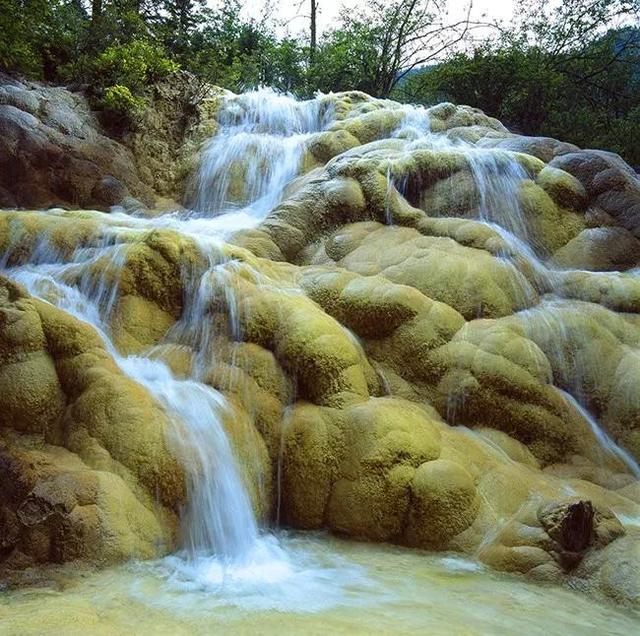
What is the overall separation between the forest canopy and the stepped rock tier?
7446 millimetres

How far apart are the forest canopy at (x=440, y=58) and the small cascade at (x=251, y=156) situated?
1.31 metres

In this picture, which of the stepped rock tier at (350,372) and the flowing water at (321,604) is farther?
the stepped rock tier at (350,372)

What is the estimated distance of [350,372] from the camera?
5.15m

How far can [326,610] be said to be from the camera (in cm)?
306

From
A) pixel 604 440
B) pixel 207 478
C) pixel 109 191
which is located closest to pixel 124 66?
pixel 109 191

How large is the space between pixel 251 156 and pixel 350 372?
7263 millimetres

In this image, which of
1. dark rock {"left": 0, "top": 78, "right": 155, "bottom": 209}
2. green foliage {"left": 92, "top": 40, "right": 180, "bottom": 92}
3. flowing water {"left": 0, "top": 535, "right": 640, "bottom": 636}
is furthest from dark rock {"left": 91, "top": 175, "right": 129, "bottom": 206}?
flowing water {"left": 0, "top": 535, "right": 640, "bottom": 636}

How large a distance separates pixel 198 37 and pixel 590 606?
15.1 metres

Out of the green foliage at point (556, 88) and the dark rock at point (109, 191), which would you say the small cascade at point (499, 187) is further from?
the green foliage at point (556, 88)

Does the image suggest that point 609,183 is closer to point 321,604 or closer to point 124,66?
point 321,604

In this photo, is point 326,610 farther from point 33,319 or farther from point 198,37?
point 198,37

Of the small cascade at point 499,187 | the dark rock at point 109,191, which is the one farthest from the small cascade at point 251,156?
the small cascade at point 499,187

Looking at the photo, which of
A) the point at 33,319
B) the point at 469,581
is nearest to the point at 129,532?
the point at 33,319

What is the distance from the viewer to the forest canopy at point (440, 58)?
1463cm
